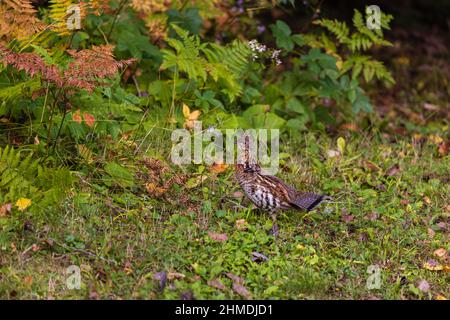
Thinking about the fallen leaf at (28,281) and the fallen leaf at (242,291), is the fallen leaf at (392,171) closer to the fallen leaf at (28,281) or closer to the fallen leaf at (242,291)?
the fallen leaf at (242,291)

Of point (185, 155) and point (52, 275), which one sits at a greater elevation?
point (185, 155)

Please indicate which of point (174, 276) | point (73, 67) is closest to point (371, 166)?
point (174, 276)

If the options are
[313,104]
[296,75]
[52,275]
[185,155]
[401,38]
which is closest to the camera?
[52,275]

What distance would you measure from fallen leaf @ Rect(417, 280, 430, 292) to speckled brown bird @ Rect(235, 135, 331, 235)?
100cm

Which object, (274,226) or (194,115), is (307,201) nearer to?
(274,226)

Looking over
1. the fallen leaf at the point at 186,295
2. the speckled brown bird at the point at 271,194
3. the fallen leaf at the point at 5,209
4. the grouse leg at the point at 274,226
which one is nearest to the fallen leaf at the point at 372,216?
the speckled brown bird at the point at 271,194

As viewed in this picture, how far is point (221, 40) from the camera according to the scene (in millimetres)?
8438

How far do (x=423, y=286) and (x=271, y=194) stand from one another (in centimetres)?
130

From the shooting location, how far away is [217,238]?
17.9 ft

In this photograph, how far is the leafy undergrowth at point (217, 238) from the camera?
4.92m

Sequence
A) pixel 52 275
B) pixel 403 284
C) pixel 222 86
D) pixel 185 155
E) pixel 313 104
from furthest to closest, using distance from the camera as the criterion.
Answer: pixel 313 104, pixel 222 86, pixel 185 155, pixel 403 284, pixel 52 275

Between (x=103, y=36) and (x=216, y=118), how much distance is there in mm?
1378

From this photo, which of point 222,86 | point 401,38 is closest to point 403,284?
point 222,86

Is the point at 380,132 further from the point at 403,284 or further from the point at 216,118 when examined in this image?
the point at 403,284
